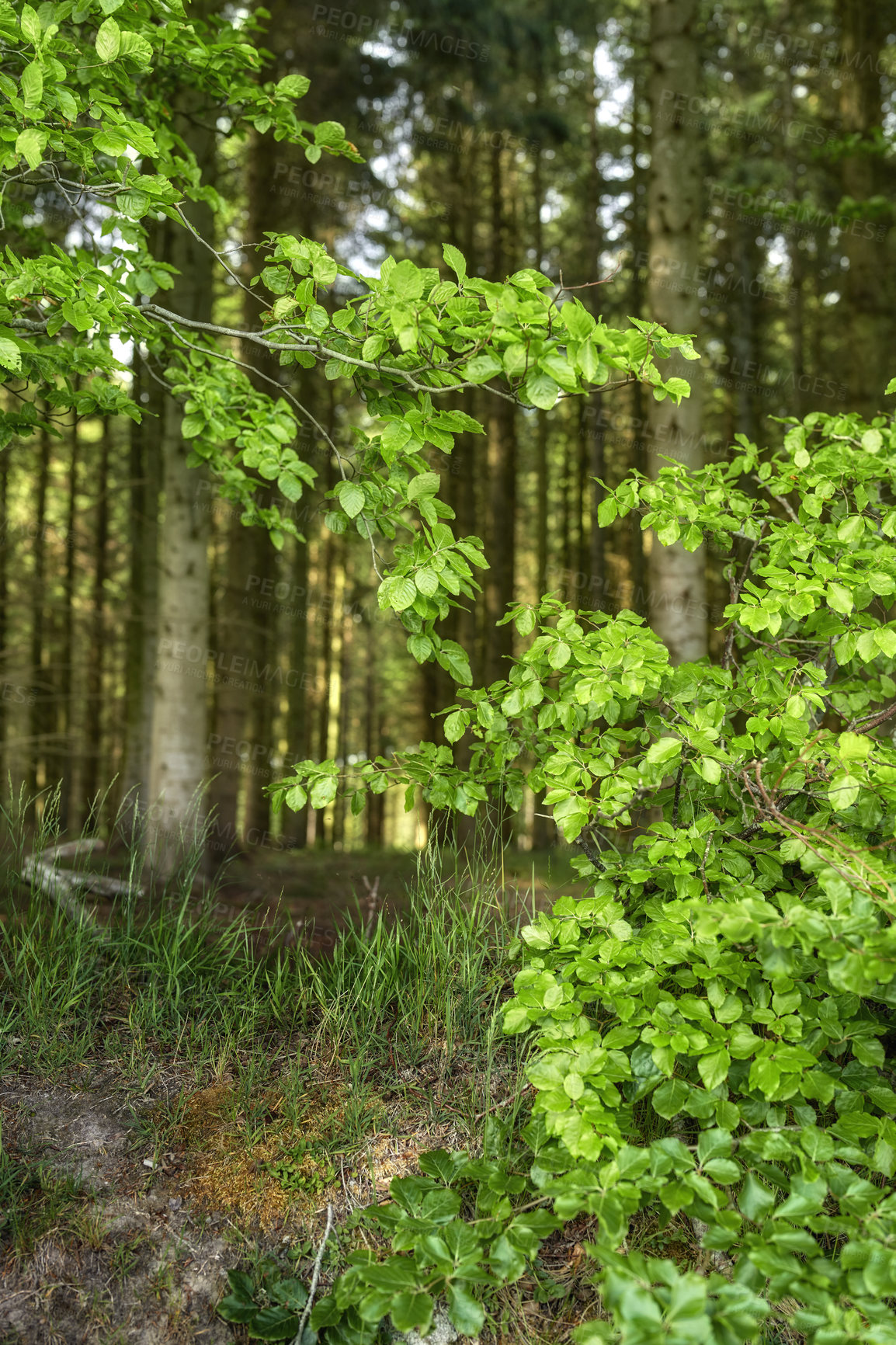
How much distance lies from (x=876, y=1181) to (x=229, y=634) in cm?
686

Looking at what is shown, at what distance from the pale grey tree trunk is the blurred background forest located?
0.04 m

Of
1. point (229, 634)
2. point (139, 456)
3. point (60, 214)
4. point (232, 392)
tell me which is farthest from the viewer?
point (139, 456)

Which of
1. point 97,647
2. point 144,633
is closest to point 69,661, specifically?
point 97,647

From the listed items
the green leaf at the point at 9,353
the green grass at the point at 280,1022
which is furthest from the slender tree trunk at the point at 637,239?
the green leaf at the point at 9,353

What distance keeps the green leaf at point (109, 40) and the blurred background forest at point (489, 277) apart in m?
1.37

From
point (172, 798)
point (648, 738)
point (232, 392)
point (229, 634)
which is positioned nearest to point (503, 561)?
point (229, 634)

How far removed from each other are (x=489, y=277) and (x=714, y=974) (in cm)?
1230

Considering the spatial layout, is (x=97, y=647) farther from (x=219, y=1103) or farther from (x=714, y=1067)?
(x=714, y=1067)

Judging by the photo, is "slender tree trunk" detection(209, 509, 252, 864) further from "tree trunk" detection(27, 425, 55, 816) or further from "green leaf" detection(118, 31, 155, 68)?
"green leaf" detection(118, 31, 155, 68)

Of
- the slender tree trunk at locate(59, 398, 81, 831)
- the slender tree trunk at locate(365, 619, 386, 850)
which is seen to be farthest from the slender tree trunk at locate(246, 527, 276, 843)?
the slender tree trunk at locate(365, 619, 386, 850)

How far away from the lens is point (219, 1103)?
8.47 ft

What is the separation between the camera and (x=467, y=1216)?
2.32m

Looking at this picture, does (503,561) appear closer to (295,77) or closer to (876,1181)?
(295,77)

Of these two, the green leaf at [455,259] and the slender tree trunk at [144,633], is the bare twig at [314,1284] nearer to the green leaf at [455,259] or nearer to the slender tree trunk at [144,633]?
the green leaf at [455,259]
